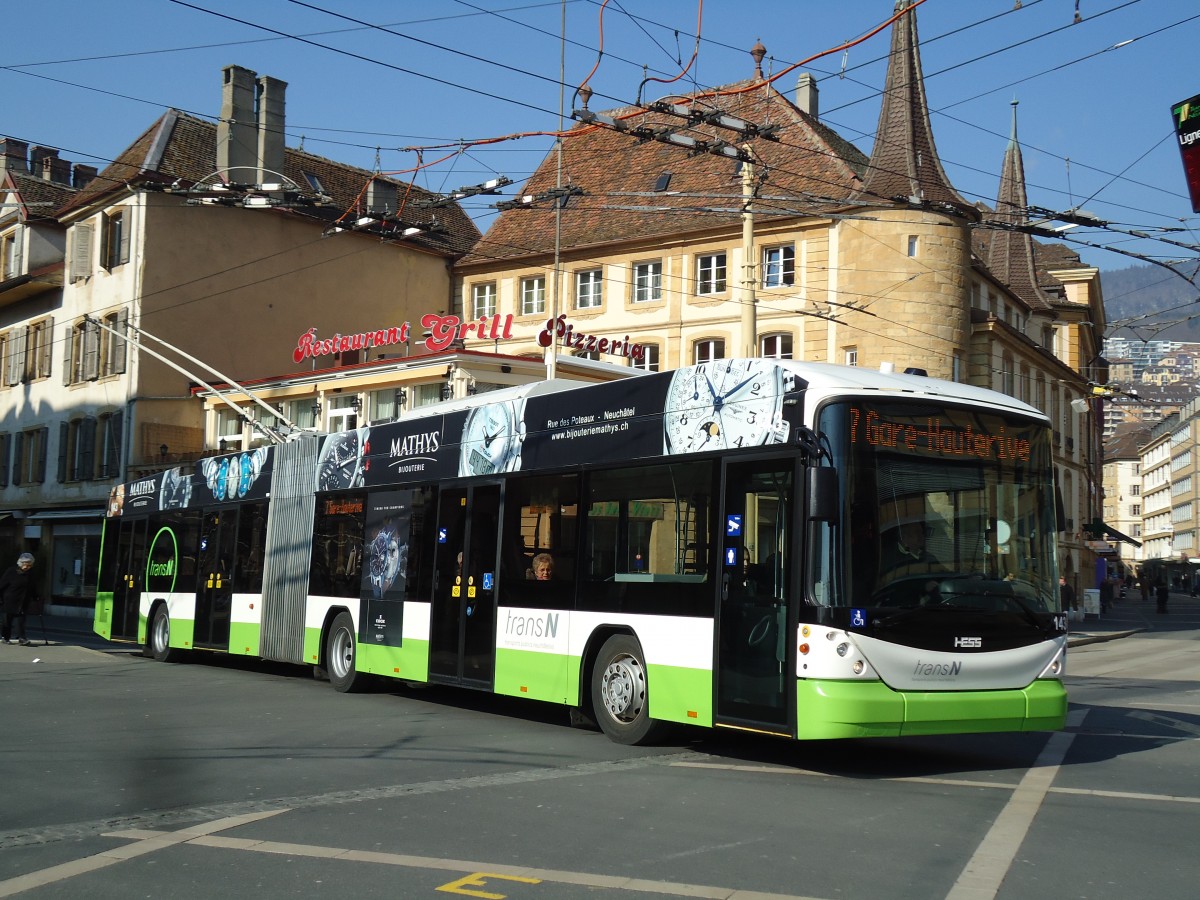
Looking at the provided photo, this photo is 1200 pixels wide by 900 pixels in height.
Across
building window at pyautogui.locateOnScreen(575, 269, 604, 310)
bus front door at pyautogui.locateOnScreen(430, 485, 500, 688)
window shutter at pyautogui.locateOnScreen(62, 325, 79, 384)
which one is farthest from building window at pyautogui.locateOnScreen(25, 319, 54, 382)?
bus front door at pyautogui.locateOnScreen(430, 485, 500, 688)

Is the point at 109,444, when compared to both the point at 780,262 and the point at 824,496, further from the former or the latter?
the point at 824,496

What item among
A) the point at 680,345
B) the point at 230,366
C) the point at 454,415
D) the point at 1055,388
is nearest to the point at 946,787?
the point at 454,415

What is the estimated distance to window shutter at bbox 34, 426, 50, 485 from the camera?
45.8 metres

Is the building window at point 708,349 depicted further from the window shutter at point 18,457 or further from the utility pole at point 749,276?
the window shutter at point 18,457

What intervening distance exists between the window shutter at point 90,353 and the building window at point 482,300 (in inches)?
488

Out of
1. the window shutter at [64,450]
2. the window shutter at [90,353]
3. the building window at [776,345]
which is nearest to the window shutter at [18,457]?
the window shutter at [64,450]

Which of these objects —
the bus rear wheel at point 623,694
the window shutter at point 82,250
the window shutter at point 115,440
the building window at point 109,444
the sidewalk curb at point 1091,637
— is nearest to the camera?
the bus rear wheel at point 623,694

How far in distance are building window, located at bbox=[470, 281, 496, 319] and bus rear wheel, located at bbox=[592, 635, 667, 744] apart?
3656 cm

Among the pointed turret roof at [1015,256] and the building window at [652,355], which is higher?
the pointed turret roof at [1015,256]

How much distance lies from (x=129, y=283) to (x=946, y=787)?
36.2m

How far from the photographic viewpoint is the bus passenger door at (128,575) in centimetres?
2298

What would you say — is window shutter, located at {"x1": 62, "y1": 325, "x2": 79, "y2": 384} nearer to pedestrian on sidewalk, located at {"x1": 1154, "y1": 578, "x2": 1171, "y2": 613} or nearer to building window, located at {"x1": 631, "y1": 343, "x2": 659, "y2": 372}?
building window, located at {"x1": 631, "y1": 343, "x2": 659, "y2": 372}

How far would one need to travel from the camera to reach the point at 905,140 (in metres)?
39.5

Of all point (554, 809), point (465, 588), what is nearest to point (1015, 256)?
point (465, 588)
